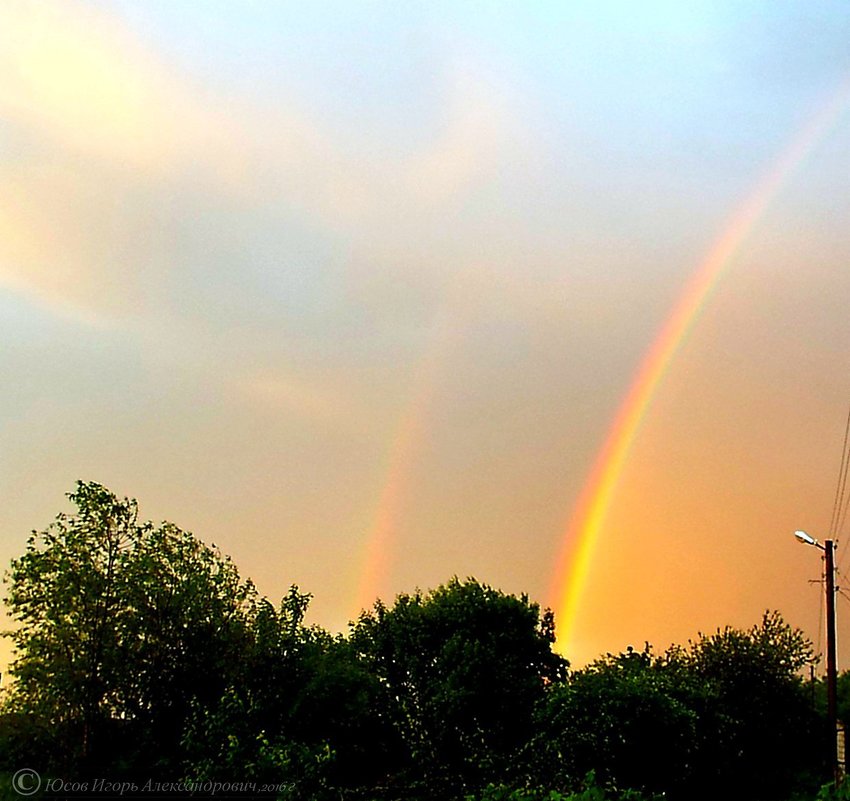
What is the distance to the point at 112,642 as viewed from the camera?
1053 inches

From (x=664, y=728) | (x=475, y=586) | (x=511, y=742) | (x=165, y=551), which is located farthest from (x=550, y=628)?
(x=165, y=551)

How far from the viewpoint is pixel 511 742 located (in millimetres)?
33188

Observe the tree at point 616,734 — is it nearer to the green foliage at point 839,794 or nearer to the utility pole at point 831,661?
the utility pole at point 831,661

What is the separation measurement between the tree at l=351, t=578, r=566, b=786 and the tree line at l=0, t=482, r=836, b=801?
0.10 meters

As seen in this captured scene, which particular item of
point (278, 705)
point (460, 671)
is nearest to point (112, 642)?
point (278, 705)

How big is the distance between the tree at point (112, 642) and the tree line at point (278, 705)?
4 cm

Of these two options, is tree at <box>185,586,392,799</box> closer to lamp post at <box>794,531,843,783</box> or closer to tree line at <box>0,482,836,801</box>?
tree line at <box>0,482,836,801</box>

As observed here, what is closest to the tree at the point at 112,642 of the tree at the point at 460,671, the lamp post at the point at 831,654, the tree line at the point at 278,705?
the tree line at the point at 278,705

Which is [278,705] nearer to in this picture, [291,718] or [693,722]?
[291,718]

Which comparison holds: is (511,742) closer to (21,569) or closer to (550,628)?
(550,628)

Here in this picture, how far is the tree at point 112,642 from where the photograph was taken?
25.8 meters

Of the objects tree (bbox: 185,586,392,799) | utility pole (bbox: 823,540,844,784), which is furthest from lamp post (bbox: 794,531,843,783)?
tree (bbox: 185,586,392,799)

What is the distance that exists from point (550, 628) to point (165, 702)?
17274 mm

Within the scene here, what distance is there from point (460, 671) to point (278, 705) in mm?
9415
